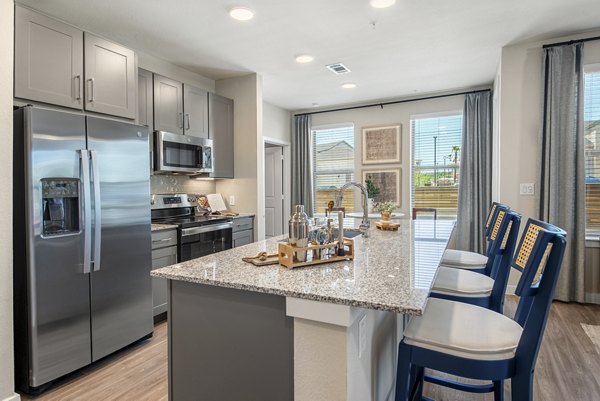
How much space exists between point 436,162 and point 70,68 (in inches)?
193

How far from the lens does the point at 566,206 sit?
349 cm

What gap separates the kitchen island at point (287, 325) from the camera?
3.63 ft

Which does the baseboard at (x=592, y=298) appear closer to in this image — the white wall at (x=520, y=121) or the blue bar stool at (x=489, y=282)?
the white wall at (x=520, y=121)

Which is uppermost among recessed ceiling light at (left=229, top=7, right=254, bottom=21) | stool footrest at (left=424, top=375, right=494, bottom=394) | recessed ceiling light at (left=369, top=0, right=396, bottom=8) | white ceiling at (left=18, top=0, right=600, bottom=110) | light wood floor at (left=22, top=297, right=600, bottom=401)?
white ceiling at (left=18, top=0, right=600, bottom=110)

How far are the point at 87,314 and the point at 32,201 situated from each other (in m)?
0.85

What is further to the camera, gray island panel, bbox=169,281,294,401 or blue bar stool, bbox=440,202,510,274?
blue bar stool, bbox=440,202,510,274

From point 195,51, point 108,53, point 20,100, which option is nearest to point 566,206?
point 195,51

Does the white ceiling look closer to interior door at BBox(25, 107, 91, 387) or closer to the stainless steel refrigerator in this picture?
the stainless steel refrigerator

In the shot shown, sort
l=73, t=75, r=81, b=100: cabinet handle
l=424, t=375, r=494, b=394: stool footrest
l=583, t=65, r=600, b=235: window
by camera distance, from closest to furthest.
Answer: l=424, t=375, r=494, b=394: stool footrest, l=73, t=75, r=81, b=100: cabinet handle, l=583, t=65, r=600, b=235: window

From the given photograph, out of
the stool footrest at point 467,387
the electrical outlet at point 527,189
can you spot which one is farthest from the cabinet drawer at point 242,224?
the electrical outlet at point 527,189

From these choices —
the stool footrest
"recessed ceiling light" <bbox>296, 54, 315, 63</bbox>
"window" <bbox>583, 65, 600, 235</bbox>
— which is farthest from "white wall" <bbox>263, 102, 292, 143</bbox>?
the stool footrest

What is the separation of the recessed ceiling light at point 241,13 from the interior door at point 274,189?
363 centimetres

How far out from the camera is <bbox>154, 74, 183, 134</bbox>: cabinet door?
11.6 feet

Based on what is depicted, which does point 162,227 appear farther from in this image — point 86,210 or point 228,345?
point 228,345
